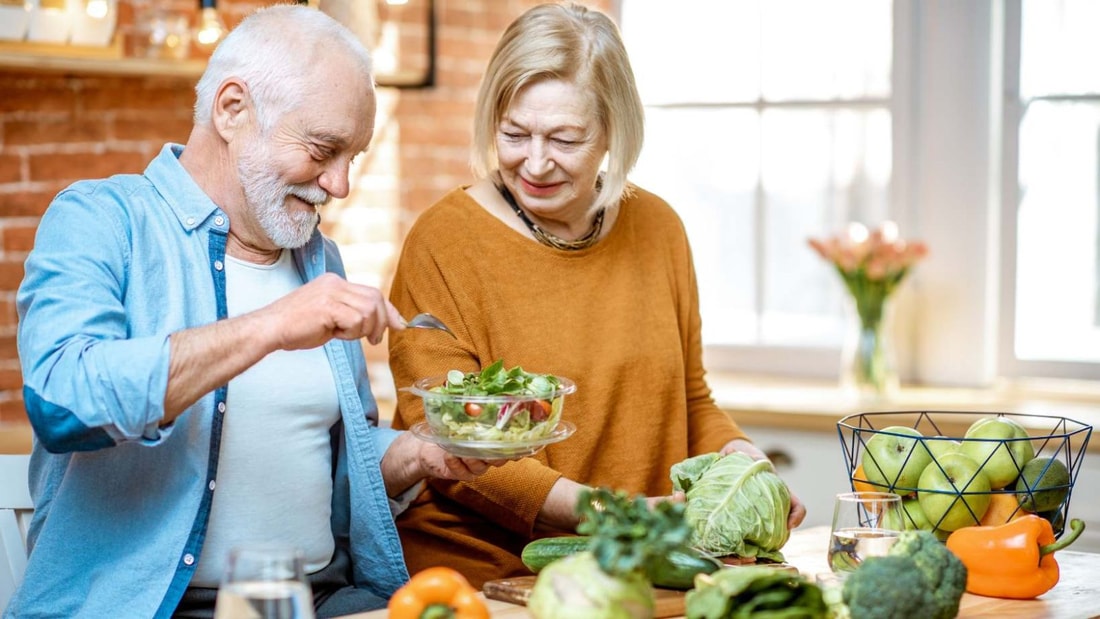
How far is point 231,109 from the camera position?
1.97 meters

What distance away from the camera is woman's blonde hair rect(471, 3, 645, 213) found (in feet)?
7.47

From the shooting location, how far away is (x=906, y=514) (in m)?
1.88

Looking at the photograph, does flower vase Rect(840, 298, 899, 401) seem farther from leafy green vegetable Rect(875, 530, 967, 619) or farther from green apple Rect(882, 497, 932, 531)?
leafy green vegetable Rect(875, 530, 967, 619)

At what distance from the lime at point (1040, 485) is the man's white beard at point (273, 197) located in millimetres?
1084

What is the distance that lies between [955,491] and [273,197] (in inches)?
41.1

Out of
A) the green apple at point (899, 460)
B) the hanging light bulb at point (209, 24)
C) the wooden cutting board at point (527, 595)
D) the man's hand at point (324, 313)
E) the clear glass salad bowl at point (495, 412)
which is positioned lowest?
the wooden cutting board at point (527, 595)

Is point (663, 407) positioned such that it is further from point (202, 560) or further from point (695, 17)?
point (695, 17)

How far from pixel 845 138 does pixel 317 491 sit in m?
2.26

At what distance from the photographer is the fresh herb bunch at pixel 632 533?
1.34 meters

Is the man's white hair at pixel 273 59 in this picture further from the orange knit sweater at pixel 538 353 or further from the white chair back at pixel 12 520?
the white chair back at pixel 12 520

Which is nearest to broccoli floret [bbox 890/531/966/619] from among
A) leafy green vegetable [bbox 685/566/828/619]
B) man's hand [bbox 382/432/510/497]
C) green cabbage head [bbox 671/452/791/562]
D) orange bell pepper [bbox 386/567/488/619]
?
leafy green vegetable [bbox 685/566/828/619]

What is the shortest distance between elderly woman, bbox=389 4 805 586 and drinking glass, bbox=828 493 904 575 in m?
0.36

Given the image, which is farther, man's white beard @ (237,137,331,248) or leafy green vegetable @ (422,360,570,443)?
man's white beard @ (237,137,331,248)

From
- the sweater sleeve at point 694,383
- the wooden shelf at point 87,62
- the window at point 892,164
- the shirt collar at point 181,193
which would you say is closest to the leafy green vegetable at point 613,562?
the shirt collar at point 181,193
